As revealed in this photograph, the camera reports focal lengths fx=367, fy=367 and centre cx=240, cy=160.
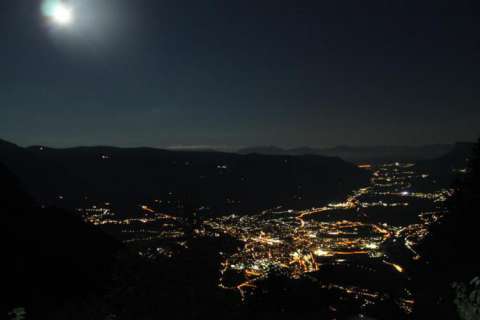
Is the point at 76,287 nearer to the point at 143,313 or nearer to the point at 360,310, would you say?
the point at 143,313

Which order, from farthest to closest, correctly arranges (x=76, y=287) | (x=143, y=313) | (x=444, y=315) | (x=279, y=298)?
(x=279, y=298)
(x=76, y=287)
(x=444, y=315)
(x=143, y=313)

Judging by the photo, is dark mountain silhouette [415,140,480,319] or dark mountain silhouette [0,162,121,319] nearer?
dark mountain silhouette [415,140,480,319]

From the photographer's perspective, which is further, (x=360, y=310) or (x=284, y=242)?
(x=284, y=242)

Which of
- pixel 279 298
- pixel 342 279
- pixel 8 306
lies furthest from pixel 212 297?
pixel 342 279

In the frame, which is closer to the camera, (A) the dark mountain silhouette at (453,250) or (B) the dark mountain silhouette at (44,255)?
(A) the dark mountain silhouette at (453,250)

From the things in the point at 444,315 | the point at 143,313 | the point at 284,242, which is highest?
the point at 143,313

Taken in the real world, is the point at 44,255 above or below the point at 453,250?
below

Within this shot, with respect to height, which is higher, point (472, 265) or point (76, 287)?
point (472, 265)

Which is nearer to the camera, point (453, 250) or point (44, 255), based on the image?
point (453, 250)
